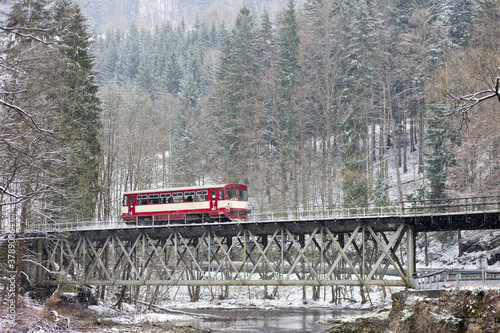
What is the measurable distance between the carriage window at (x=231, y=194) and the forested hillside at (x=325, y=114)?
15.2m

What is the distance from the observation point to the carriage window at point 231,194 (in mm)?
36656

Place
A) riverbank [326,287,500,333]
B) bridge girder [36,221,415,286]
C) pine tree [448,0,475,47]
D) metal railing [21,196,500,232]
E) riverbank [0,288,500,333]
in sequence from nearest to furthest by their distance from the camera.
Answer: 1. riverbank [326,287,500,333]
2. riverbank [0,288,500,333]
3. metal railing [21,196,500,232]
4. bridge girder [36,221,415,286]
5. pine tree [448,0,475,47]

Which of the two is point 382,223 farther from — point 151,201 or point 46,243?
point 46,243

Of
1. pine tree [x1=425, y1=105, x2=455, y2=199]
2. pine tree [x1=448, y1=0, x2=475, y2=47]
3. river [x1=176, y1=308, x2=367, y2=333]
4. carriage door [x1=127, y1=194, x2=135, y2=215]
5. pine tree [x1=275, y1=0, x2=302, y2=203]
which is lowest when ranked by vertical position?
river [x1=176, y1=308, x2=367, y2=333]

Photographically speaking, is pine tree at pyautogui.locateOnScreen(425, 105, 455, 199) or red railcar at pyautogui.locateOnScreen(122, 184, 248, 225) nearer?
red railcar at pyautogui.locateOnScreen(122, 184, 248, 225)

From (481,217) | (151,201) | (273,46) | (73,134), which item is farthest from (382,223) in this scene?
(273,46)

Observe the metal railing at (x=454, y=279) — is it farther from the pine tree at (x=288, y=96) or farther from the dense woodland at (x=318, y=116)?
the pine tree at (x=288, y=96)

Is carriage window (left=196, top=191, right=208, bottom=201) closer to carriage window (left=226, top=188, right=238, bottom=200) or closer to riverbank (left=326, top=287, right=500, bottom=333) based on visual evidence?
carriage window (left=226, top=188, right=238, bottom=200)

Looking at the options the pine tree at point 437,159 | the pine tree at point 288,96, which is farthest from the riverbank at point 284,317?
the pine tree at point 288,96

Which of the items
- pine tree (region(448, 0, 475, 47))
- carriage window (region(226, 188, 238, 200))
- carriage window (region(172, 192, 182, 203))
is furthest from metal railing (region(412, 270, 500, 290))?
pine tree (region(448, 0, 475, 47))

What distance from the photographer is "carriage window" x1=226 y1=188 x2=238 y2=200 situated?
36.7 meters

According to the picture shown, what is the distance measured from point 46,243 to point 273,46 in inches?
1727

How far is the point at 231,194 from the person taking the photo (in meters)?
→ 37.1

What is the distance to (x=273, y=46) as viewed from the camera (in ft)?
242
